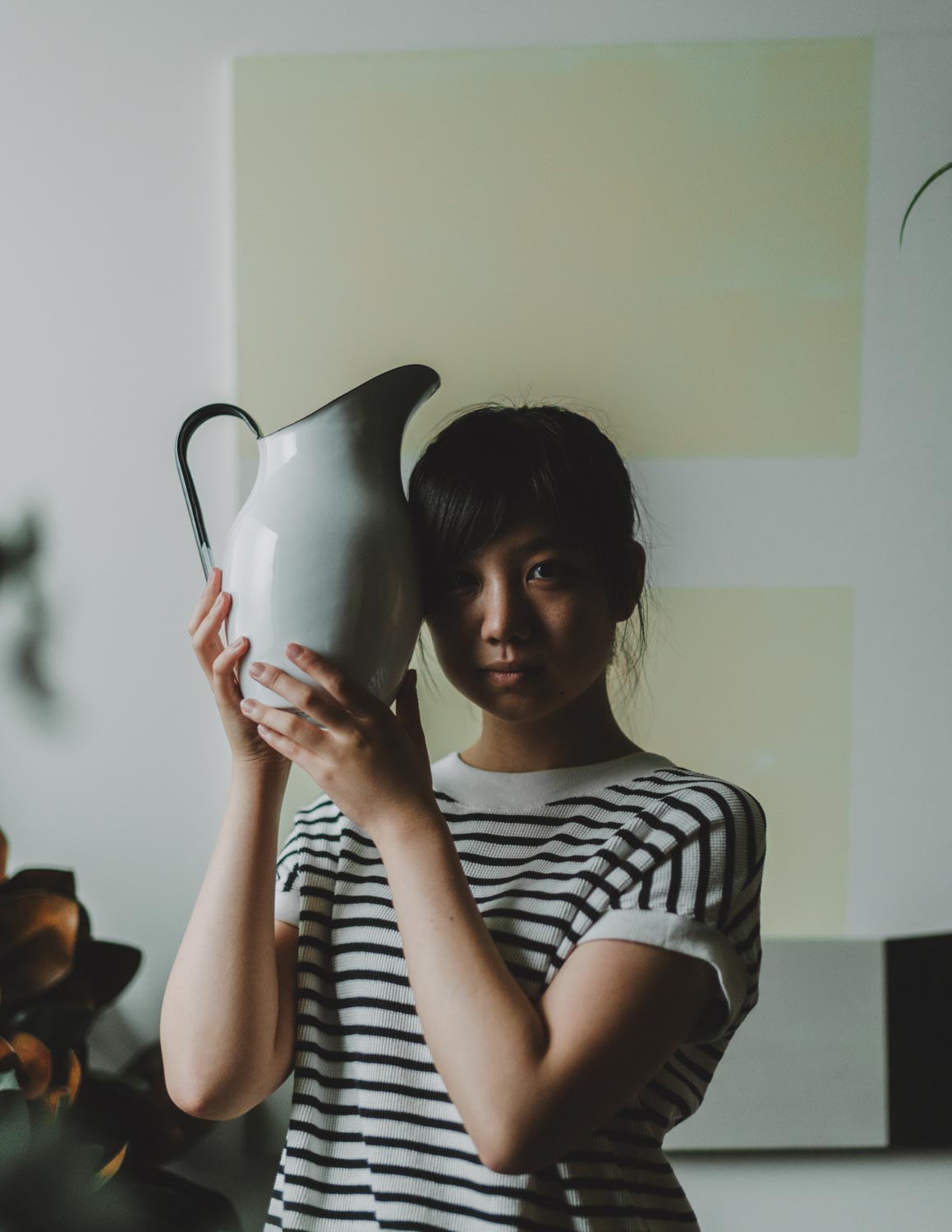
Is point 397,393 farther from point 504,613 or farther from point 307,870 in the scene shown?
point 307,870

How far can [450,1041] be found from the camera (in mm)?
519

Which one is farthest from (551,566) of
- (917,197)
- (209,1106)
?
(917,197)

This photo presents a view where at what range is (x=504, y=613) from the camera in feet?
1.91

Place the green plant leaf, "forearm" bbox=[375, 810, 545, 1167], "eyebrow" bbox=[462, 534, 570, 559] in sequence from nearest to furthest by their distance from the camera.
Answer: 1. "forearm" bbox=[375, 810, 545, 1167]
2. "eyebrow" bbox=[462, 534, 570, 559]
3. the green plant leaf

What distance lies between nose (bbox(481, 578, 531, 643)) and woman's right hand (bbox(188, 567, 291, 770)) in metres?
0.14

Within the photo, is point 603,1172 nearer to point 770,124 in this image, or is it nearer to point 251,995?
point 251,995

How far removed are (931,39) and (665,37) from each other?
297mm

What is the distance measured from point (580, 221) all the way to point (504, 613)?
28.3 inches

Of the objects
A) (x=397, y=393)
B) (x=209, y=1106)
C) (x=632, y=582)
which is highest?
(x=397, y=393)

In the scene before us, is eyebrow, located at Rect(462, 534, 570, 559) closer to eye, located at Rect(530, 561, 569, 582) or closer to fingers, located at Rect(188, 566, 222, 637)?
eye, located at Rect(530, 561, 569, 582)

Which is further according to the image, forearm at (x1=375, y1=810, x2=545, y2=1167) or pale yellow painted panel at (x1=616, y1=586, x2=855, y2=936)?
pale yellow painted panel at (x1=616, y1=586, x2=855, y2=936)

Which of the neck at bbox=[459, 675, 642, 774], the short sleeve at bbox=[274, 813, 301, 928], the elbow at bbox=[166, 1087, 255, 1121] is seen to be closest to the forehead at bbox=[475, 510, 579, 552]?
the neck at bbox=[459, 675, 642, 774]

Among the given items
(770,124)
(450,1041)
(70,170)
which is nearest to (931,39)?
(770,124)

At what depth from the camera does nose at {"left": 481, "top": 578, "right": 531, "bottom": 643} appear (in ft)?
1.91
